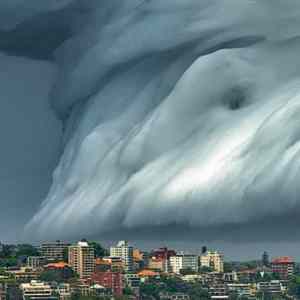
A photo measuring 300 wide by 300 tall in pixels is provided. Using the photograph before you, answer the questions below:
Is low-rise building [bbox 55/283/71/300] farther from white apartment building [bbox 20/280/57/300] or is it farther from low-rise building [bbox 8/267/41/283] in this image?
low-rise building [bbox 8/267/41/283]

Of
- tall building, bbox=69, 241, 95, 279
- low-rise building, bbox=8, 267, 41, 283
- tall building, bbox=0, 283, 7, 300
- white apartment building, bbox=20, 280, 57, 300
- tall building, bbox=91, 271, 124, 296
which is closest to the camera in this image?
tall building, bbox=0, 283, 7, 300

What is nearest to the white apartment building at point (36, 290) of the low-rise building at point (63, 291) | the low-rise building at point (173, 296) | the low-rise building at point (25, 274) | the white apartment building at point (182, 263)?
the low-rise building at point (63, 291)

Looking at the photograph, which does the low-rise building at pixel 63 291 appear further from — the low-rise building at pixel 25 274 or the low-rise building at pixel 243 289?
the low-rise building at pixel 243 289

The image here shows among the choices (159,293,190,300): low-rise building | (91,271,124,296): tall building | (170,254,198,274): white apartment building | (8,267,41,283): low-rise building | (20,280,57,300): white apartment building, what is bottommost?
(159,293,190,300): low-rise building

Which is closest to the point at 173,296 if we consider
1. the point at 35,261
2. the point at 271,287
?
the point at 271,287

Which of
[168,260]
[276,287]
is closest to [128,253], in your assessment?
[168,260]

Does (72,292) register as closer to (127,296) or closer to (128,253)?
(127,296)

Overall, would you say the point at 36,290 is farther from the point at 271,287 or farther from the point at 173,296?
the point at 271,287

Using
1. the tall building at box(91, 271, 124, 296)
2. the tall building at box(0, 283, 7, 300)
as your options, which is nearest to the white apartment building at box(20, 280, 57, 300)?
the tall building at box(0, 283, 7, 300)
